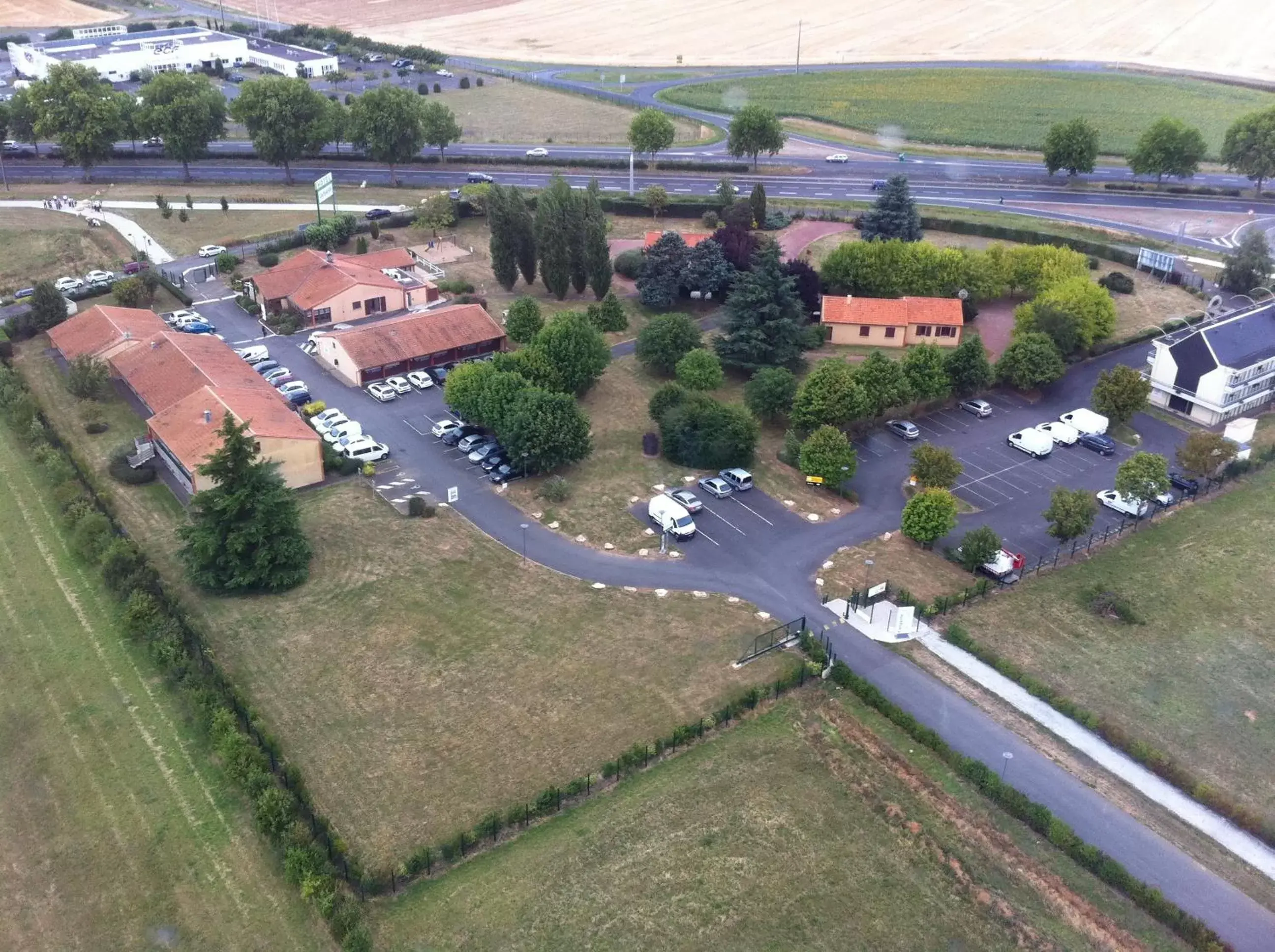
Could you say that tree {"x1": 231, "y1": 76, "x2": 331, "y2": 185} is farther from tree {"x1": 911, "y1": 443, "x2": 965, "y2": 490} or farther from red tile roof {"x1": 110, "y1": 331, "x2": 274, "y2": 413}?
tree {"x1": 911, "y1": 443, "x2": 965, "y2": 490}

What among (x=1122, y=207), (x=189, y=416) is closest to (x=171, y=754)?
(x=189, y=416)

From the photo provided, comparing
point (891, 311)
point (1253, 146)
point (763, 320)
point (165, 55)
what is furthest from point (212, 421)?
point (165, 55)

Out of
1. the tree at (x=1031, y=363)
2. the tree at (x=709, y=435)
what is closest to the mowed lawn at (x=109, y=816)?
the tree at (x=709, y=435)

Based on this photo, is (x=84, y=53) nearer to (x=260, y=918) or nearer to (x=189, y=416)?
(x=189, y=416)

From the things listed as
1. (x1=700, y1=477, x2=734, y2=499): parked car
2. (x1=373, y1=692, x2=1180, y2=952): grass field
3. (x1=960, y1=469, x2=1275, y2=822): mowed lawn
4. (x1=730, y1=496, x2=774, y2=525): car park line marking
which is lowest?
(x1=373, y1=692, x2=1180, y2=952): grass field

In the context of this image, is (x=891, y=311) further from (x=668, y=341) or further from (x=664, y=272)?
(x=668, y=341)

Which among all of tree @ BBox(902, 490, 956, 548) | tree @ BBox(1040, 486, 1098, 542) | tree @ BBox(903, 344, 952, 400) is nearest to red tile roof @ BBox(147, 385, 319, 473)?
tree @ BBox(902, 490, 956, 548)

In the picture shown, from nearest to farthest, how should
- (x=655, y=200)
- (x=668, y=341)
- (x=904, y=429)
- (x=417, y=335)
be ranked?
(x=904, y=429)
(x=668, y=341)
(x=417, y=335)
(x=655, y=200)
